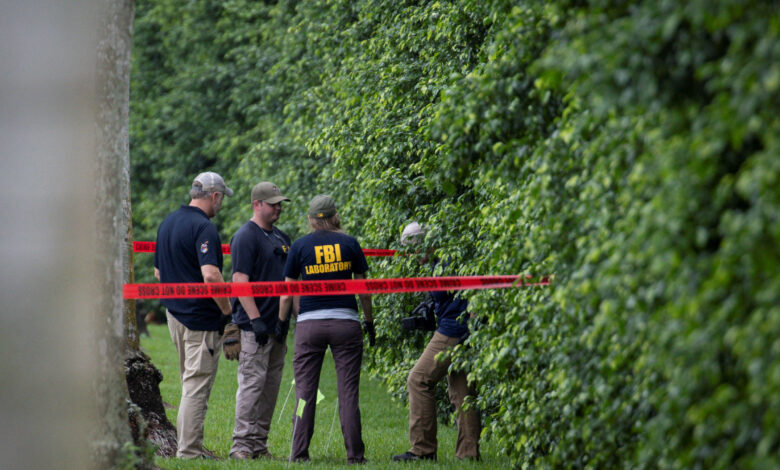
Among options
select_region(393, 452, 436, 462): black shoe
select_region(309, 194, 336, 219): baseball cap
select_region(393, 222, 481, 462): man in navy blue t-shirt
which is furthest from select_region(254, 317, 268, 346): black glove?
select_region(393, 452, 436, 462): black shoe

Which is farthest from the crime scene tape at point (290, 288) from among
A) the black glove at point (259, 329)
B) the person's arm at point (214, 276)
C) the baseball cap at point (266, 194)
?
the baseball cap at point (266, 194)

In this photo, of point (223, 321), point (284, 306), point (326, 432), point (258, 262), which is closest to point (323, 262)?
point (284, 306)

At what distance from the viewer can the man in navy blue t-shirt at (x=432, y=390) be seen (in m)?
7.91

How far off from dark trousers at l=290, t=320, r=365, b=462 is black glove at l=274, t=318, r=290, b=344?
0.22 metres

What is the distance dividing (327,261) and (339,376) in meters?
0.97

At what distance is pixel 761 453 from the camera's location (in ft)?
10.4

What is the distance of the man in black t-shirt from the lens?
798 centimetres

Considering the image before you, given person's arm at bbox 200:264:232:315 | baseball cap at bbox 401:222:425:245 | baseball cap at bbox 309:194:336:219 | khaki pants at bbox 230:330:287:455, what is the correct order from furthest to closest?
baseball cap at bbox 401:222:425:245 < khaki pants at bbox 230:330:287:455 < baseball cap at bbox 309:194:336:219 < person's arm at bbox 200:264:232:315

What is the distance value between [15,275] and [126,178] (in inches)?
107

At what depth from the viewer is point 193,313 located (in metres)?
7.71

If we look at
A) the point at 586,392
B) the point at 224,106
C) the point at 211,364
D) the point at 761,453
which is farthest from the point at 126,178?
the point at 224,106

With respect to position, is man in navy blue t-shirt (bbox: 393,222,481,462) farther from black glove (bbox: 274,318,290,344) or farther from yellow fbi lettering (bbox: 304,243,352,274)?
black glove (bbox: 274,318,290,344)

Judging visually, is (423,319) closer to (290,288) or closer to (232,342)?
(290,288)

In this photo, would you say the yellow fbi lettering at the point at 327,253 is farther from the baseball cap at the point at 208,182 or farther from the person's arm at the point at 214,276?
the baseball cap at the point at 208,182
